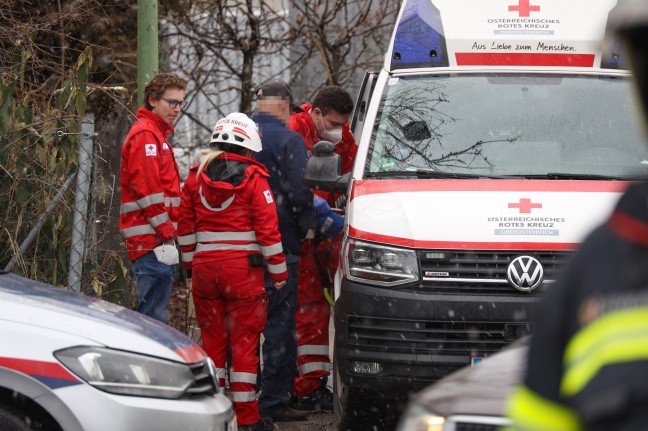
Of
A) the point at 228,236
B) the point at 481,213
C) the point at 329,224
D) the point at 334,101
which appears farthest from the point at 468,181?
the point at 334,101

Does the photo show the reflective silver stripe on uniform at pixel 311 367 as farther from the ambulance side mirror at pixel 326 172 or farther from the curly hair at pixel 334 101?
the curly hair at pixel 334 101

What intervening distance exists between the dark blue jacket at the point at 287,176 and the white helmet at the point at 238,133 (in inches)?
19.9

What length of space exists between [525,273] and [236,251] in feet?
5.87

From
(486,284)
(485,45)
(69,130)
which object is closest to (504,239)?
(486,284)

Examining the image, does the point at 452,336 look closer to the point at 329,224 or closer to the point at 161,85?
the point at 329,224

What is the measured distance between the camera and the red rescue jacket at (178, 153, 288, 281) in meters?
6.29

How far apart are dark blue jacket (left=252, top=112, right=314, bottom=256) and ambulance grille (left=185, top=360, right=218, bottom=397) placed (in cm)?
251

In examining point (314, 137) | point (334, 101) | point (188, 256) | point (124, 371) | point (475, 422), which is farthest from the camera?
point (314, 137)

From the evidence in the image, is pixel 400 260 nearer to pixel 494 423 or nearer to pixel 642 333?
pixel 494 423

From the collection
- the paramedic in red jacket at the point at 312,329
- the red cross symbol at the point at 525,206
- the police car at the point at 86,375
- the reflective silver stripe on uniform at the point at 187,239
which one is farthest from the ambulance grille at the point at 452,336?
the paramedic in red jacket at the point at 312,329

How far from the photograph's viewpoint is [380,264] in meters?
5.50

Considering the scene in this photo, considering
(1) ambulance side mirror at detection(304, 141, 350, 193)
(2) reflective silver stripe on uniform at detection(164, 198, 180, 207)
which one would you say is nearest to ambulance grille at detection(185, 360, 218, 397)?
(1) ambulance side mirror at detection(304, 141, 350, 193)

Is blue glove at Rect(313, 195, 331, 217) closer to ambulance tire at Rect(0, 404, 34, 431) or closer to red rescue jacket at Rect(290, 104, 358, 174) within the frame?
red rescue jacket at Rect(290, 104, 358, 174)

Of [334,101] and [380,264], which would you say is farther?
[334,101]
